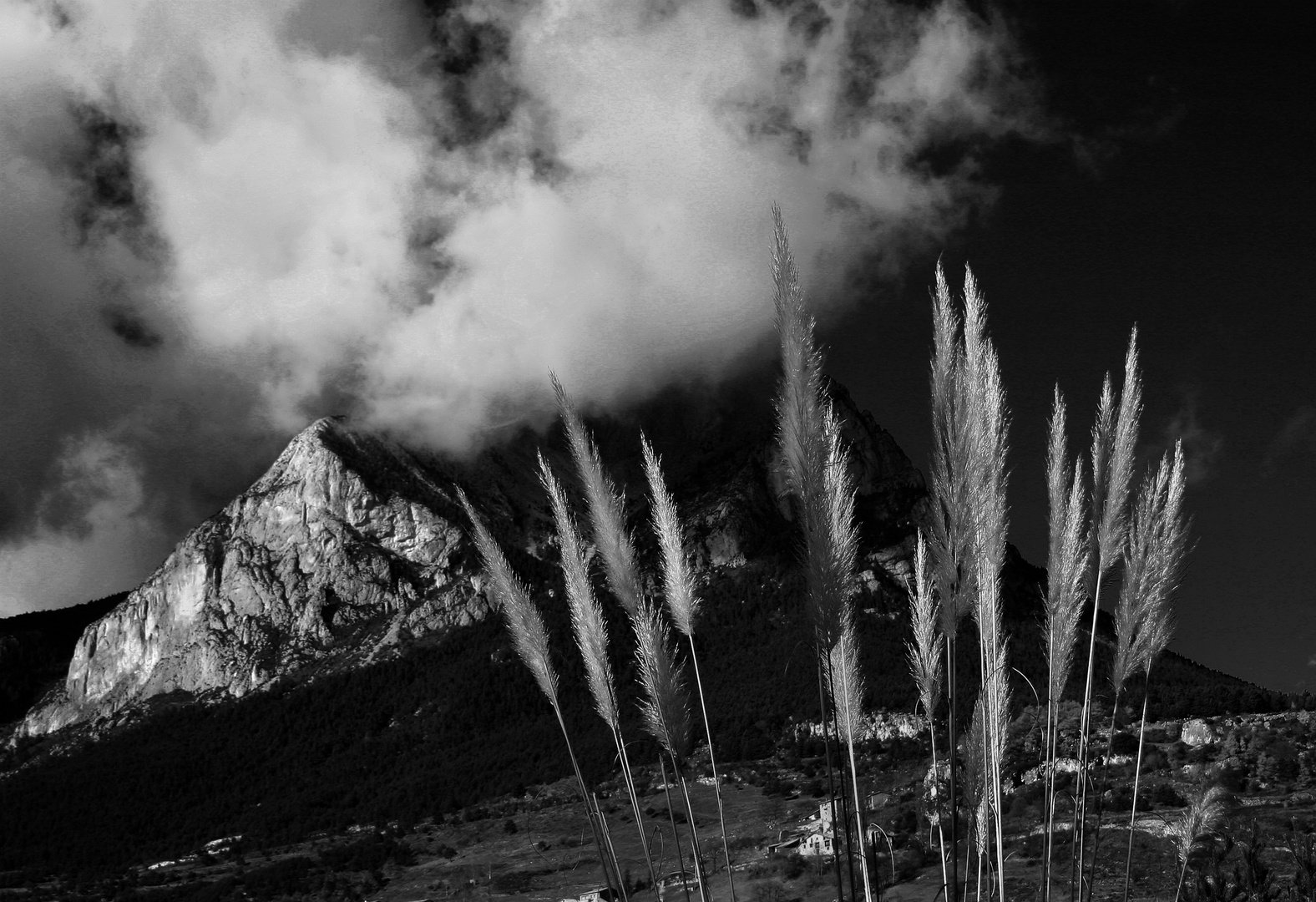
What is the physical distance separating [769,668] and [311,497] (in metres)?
71.9

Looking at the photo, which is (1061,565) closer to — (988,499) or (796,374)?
(988,499)

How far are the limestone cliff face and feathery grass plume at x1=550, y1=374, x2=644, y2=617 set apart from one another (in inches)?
4899

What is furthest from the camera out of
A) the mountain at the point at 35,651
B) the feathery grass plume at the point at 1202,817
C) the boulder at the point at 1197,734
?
the mountain at the point at 35,651

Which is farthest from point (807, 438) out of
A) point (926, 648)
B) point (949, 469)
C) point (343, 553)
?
point (343, 553)

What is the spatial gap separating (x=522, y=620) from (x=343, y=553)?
13215cm

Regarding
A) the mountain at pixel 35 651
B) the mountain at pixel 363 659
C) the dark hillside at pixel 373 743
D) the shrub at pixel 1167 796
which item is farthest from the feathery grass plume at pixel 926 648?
the mountain at pixel 35 651

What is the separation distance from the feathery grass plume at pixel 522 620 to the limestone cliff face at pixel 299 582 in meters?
124

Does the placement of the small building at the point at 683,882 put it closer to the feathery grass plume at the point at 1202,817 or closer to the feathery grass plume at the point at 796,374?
the feathery grass plume at the point at 796,374

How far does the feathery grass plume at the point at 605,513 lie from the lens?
9.96 ft

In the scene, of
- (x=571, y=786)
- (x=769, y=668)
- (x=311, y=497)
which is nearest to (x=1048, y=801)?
(x=571, y=786)

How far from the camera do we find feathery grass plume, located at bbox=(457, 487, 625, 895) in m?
3.40

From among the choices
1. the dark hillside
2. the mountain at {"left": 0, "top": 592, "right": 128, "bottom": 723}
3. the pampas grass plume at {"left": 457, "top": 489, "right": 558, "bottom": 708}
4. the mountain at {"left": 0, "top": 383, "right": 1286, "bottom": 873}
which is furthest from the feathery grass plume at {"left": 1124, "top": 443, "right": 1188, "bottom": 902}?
the mountain at {"left": 0, "top": 592, "right": 128, "bottom": 723}

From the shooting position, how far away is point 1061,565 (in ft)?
11.8

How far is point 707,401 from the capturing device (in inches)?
5945
